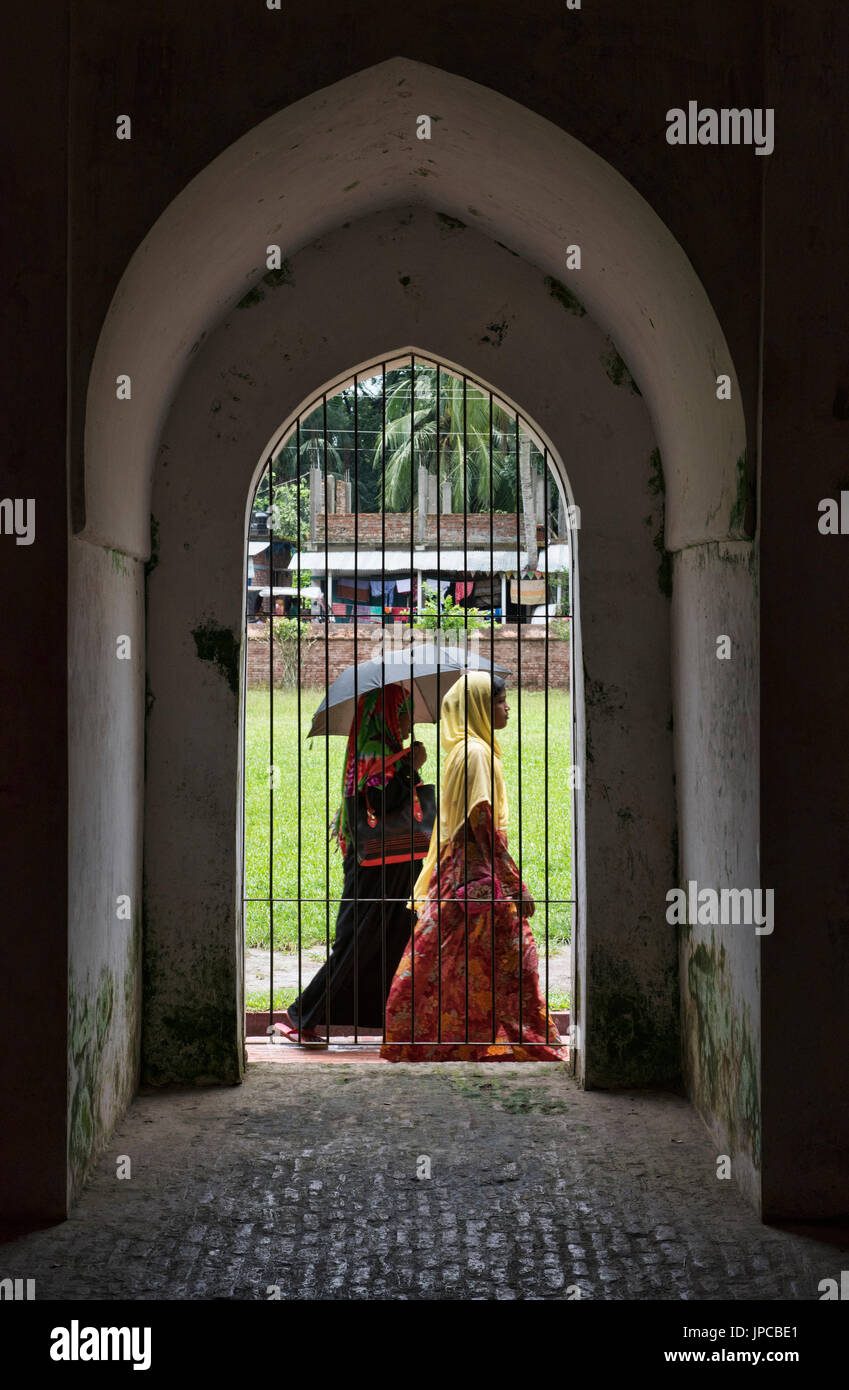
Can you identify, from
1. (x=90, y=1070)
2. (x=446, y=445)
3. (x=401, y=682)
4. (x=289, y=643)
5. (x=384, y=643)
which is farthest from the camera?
(x=446, y=445)

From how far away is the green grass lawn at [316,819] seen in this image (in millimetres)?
10141

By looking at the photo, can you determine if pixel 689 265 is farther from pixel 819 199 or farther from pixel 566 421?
pixel 566 421

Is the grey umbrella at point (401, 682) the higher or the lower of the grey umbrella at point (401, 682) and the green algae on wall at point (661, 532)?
the lower

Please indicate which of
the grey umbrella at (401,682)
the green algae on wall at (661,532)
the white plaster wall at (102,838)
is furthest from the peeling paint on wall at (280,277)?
the grey umbrella at (401,682)

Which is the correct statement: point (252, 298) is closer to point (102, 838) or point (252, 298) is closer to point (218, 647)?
point (218, 647)

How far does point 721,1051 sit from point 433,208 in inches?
131

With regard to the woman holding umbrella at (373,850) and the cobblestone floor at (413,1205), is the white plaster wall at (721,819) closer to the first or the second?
the cobblestone floor at (413,1205)

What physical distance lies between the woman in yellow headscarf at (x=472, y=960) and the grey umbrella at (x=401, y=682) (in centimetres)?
61

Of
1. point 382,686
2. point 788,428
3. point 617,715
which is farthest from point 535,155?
A: point 382,686

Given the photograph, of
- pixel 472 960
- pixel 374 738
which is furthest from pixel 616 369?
pixel 472 960

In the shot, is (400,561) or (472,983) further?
(400,561)

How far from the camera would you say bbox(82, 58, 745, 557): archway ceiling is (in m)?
3.95

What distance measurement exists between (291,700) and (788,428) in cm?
1527

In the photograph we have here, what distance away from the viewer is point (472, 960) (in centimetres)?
604
